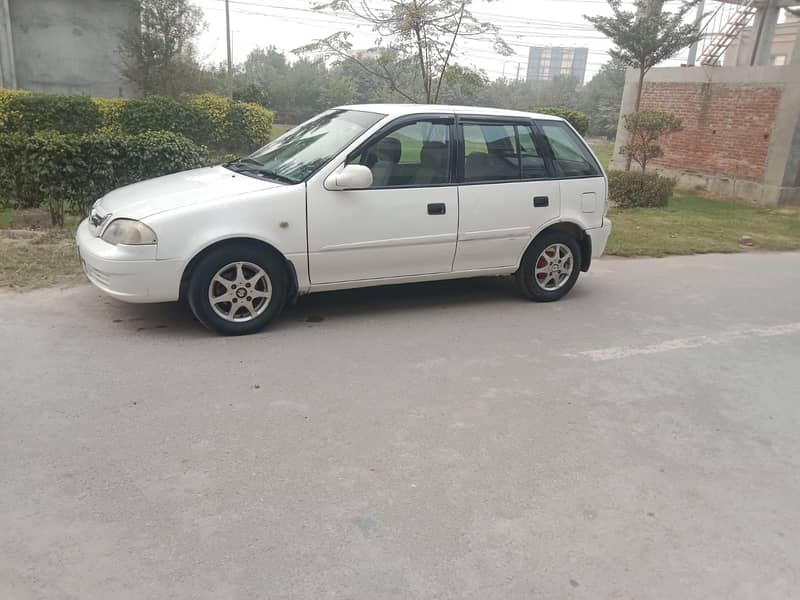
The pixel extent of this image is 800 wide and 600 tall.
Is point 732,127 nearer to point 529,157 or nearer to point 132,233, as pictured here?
point 529,157

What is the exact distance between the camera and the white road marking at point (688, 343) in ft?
16.9

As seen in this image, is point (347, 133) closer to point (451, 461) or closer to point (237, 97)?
point (451, 461)

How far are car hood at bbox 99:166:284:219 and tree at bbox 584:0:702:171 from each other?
12.6 m

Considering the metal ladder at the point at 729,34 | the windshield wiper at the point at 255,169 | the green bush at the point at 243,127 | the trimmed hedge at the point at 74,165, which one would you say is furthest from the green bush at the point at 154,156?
the metal ladder at the point at 729,34

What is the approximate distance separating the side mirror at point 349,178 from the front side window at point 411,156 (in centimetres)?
20

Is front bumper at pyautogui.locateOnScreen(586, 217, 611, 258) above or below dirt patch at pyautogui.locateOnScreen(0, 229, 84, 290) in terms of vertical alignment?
above

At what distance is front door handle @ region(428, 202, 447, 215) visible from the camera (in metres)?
5.52

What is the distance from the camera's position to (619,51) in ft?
53.7

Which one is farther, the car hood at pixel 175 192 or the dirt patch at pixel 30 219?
the dirt patch at pixel 30 219

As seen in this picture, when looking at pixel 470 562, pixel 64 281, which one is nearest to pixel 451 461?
pixel 470 562

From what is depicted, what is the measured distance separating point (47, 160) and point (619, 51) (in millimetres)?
13746

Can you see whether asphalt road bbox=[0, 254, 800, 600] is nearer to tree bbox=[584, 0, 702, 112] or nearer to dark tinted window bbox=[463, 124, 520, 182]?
dark tinted window bbox=[463, 124, 520, 182]

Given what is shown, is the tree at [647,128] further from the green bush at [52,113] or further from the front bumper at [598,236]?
the green bush at [52,113]

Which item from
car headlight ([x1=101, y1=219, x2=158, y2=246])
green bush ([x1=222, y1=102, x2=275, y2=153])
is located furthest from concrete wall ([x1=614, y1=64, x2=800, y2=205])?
car headlight ([x1=101, y1=219, x2=158, y2=246])
